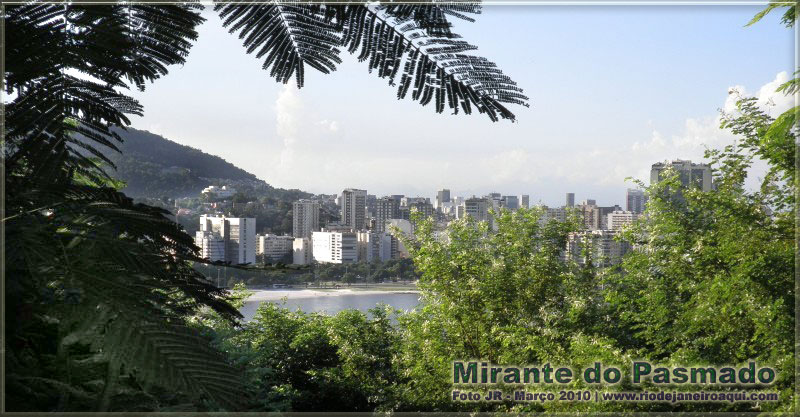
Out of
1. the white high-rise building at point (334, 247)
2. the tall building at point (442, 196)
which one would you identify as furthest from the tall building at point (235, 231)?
the tall building at point (442, 196)

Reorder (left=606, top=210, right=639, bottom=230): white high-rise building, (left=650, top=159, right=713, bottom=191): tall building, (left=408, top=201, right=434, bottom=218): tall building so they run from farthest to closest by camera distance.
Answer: (left=408, top=201, right=434, bottom=218): tall building < (left=606, top=210, right=639, bottom=230): white high-rise building < (left=650, top=159, right=713, bottom=191): tall building

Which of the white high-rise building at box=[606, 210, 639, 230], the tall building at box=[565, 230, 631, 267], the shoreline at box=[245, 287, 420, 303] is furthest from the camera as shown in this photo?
the shoreline at box=[245, 287, 420, 303]

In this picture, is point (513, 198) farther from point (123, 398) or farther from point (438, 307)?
A: point (123, 398)

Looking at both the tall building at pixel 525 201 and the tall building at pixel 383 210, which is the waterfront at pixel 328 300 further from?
the tall building at pixel 525 201

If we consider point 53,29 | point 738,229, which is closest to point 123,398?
point 53,29

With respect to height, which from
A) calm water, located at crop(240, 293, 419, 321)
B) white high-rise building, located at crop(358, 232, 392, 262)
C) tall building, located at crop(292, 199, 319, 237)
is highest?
tall building, located at crop(292, 199, 319, 237)

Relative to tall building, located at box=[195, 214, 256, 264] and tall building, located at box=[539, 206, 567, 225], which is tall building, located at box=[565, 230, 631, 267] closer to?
tall building, located at box=[539, 206, 567, 225]

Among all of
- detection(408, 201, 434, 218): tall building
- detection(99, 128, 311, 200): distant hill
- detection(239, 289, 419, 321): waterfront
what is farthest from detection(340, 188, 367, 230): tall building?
detection(239, 289, 419, 321): waterfront

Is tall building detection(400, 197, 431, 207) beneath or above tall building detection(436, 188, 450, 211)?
beneath
